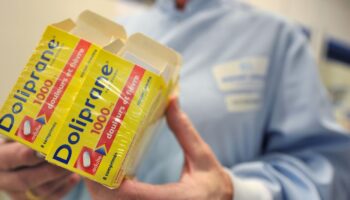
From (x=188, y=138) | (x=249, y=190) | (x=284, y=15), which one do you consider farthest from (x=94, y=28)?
(x=284, y=15)

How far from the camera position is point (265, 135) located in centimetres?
66

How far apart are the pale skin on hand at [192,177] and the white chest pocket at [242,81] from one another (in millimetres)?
197

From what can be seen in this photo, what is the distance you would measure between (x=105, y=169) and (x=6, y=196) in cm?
15

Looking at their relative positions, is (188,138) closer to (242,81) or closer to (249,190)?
(249,190)

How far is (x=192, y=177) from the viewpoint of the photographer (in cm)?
40

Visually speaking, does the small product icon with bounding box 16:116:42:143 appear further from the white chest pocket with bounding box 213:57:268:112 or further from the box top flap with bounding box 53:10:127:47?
the white chest pocket with bounding box 213:57:268:112

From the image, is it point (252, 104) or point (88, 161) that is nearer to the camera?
point (88, 161)

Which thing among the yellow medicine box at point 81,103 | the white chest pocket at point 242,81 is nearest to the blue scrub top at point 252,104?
the white chest pocket at point 242,81

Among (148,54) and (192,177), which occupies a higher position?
(148,54)

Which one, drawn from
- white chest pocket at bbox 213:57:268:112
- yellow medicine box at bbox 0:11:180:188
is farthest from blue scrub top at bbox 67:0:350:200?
yellow medicine box at bbox 0:11:180:188

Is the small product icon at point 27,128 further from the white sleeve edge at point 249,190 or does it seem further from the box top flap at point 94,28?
the white sleeve edge at point 249,190

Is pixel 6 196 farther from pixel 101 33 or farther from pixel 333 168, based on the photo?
pixel 333 168

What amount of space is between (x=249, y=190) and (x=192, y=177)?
4.2 inches

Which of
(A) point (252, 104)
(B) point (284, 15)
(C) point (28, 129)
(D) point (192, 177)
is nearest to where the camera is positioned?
(C) point (28, 129)
